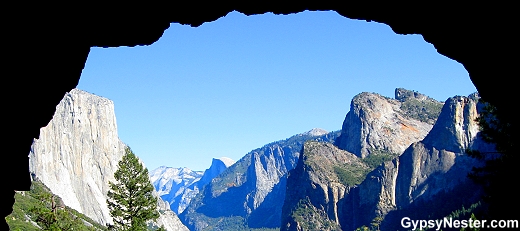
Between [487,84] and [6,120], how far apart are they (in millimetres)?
11301

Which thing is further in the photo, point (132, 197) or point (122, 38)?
point (132, 197)

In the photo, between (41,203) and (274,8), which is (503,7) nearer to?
(274,8)

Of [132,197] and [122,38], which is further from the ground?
[132,197]

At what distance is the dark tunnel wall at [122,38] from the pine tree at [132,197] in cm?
2455

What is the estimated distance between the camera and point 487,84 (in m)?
12.2

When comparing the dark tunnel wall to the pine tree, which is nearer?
the dark tunnel wall

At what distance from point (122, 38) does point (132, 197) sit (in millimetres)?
26689

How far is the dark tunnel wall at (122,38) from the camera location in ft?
36.2

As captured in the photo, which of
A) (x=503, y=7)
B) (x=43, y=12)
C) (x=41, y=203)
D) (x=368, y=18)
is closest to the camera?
(x=503, y=7)

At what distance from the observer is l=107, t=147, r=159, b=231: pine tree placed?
124ft

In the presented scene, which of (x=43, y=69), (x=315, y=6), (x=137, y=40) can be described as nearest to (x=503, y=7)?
(x=315, y=6)

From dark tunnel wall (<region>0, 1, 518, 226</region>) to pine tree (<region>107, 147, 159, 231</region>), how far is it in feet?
80.5

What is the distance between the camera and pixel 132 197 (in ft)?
126

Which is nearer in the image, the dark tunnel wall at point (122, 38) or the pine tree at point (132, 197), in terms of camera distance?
the dark tunnel wall at point (122, 38)
